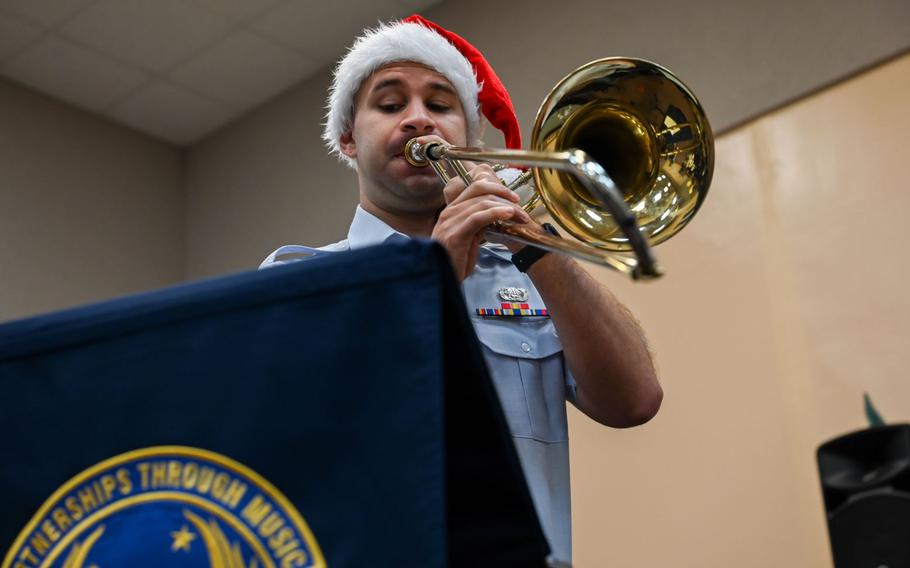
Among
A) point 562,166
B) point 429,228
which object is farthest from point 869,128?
point 562,166

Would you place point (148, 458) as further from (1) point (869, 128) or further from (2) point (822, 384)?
(1) point (869, 128)

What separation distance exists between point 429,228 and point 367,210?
118mm

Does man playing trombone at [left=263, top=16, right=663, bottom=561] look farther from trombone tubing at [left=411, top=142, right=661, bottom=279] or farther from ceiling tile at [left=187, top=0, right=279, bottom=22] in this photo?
ceiling tile at [left=187, top=0, right=279, bottom=22]

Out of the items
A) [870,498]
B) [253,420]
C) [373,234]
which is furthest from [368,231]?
[253,420]

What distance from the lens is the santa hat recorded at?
2.10 metres

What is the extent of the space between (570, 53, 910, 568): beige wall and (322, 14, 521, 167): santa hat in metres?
1.48

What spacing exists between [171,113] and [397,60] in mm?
3781

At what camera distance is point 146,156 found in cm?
582

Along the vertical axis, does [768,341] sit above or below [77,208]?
below

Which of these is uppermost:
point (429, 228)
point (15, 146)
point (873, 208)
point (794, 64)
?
point (15, 146)

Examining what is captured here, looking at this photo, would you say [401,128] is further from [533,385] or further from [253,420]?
[253,420]

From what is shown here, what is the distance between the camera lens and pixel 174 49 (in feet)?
16.7

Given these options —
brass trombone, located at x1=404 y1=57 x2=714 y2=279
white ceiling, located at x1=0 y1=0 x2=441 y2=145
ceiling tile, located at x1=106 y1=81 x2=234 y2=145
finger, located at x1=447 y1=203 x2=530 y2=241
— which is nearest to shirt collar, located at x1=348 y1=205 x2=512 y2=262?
brass trombone, located at x1=404 y1=57 x2=714 y2=279

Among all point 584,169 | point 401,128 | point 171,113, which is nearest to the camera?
point 584,169
